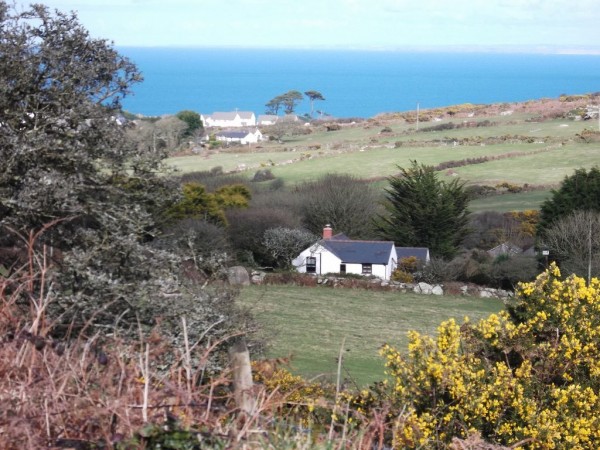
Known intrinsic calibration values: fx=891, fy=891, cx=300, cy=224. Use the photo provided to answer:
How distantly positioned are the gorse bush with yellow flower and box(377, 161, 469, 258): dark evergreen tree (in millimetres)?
32858

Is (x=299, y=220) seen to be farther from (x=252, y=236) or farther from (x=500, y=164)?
(x=500, y=164)

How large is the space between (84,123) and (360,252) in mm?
26343

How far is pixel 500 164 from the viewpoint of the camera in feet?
230

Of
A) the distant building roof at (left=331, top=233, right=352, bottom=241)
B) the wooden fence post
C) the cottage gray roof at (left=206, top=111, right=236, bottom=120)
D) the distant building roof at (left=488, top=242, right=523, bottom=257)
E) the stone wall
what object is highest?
the wooden fence post

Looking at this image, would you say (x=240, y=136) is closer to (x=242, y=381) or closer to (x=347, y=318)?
(x=347, y=318)

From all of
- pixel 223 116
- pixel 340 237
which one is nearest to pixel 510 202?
pixel 340 237

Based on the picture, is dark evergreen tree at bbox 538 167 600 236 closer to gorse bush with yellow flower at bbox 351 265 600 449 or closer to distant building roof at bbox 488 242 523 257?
distant building roof at bbox 488 242 523 257

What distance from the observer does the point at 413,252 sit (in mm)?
40938

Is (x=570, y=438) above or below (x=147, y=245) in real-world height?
below

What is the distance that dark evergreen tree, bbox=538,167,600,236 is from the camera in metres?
40.7

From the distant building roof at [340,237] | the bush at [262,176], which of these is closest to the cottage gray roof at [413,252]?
the distant building roof at [340,237]

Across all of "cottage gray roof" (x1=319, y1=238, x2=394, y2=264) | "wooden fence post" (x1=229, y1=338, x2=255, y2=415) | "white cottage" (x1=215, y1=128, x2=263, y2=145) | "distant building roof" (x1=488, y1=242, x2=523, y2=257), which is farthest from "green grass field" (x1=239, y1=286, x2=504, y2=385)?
"white cottage" (x1=215, y1=128, x2=263, y2=145)

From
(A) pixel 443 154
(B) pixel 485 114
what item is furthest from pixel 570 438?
(B) pixel 485 114

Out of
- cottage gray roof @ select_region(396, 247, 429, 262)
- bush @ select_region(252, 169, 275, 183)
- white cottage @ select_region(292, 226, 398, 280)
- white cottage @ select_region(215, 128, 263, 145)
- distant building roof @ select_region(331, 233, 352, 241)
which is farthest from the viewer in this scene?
white cottage @ select_region(215, 128, 263, 145)
